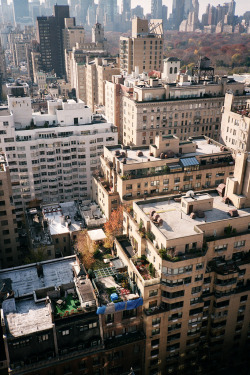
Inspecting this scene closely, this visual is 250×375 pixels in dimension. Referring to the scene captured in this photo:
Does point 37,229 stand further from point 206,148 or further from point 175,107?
point 175,107

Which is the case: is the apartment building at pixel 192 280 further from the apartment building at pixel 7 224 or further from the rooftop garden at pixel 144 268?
the apartment building at pixel 7 224

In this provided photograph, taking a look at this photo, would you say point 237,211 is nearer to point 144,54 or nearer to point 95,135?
point 95,135

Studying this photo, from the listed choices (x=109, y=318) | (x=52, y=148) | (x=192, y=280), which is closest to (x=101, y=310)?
(x=109, y=318)

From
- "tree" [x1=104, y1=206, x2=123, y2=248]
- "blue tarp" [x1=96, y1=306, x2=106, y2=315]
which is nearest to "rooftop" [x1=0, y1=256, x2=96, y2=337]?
"blue tarp" [x1=96, y1=306, x2=106, y2=315]

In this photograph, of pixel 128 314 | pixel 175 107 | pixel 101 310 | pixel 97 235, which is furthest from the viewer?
pixel 175 107

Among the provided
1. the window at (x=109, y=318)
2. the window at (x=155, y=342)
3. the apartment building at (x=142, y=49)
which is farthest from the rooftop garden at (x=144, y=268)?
the apartment building at (x=142, y=49)

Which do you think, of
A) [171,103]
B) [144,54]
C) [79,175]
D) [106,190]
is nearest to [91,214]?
[106,190]
